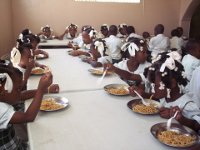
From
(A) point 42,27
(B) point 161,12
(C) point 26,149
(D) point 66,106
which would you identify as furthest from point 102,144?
(B) point 161,12

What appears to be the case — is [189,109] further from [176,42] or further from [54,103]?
[176,42]

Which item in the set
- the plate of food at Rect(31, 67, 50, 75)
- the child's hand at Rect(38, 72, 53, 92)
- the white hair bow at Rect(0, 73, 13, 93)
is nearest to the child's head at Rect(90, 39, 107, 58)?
the plate of food at Rect(31, 67, 50, 75)

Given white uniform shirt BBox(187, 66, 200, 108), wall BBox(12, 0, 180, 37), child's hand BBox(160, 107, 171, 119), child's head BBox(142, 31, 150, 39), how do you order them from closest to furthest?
child's hand BBox(160, 107, 171, 119) → white uniform shirt BBox(187, 66, 200, 108) → wall BBox(12, 0, 180, 37) → child's head BBox(142, 31, 150, 39)

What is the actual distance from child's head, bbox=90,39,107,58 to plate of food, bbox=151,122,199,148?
1.78 metres

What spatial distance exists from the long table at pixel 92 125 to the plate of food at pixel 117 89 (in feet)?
0.11

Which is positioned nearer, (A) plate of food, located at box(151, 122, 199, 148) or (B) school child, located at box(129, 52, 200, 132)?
(A) plate of food, located at box(151, 122, 199, 148)

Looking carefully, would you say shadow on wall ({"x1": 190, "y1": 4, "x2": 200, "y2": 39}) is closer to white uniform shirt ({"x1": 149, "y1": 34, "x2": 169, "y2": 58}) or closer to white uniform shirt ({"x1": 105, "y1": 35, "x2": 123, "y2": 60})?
white uniform shirt ({"x1": 149, "y1": 34, "x2": 169, "y2": 58})

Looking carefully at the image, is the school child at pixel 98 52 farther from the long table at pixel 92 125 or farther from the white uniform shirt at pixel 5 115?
the white uniform shirt at pixel 5 115

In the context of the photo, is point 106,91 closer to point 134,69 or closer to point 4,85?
point 134,69

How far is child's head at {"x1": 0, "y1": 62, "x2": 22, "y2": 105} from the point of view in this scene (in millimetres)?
1341

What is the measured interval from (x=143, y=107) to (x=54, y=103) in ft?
1.92

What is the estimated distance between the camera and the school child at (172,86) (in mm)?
1498


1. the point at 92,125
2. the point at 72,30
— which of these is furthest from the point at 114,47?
the point at 92,125

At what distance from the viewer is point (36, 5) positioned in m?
5.76
